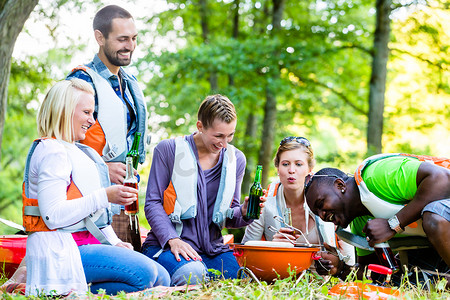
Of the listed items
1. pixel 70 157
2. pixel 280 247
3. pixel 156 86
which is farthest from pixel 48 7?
pixel 280 247

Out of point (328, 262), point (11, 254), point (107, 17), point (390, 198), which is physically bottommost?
point (11, 254)

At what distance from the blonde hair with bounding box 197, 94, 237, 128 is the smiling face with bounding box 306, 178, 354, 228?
89cm

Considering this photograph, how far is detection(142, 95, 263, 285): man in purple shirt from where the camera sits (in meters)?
3.96

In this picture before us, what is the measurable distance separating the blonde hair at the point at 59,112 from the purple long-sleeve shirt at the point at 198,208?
3.54 feet

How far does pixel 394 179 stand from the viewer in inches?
131

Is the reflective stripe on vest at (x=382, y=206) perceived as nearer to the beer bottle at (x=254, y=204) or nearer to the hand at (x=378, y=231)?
the hand at (x=378, y=231)

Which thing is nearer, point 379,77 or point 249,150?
point 379,77

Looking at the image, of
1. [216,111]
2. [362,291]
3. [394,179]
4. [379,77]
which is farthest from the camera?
[379,77]

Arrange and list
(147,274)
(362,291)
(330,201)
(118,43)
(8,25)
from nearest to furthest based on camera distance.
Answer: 1. (362,291)
2. (147,274)
3. (330,201)
4. (118,43)
5. (8,25)

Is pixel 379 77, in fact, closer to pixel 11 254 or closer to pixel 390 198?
pixel 390 198

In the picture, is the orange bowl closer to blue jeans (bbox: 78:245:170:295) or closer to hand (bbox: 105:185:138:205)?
blue jeans (bbox: 78:245:170:295)

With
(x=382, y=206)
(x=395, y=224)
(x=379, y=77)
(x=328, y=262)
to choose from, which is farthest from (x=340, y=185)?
(x=379, y=77)

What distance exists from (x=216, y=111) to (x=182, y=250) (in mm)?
1107

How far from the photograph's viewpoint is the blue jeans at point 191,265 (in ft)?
11.9
